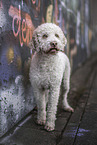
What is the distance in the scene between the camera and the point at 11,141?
2.96 meters

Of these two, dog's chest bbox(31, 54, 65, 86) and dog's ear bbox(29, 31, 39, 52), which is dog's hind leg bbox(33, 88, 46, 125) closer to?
dog's chest bbox(31, 54, 65, 86)

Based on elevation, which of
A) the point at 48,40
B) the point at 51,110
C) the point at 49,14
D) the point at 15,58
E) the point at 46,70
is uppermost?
the point at 49,14

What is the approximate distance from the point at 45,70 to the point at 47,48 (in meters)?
0.43

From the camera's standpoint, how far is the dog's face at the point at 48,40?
2955 mm

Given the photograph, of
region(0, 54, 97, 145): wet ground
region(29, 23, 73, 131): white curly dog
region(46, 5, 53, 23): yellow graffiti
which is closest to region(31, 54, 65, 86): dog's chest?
region(29, 23, 73, 131): white curly dog

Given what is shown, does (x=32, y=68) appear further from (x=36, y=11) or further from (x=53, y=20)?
(x=53, y=20)

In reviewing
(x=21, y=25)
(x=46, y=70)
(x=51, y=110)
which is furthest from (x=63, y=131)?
(x=21, y=25)

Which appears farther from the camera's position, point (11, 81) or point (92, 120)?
point (92, 120)

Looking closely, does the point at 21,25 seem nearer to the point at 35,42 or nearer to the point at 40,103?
the point at 35,42

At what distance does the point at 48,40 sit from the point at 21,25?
0.86 metres

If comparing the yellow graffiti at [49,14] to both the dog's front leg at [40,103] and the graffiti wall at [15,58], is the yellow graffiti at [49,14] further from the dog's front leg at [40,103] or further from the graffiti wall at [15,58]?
the dog's front leg at [40,103]

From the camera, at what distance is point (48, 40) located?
297cm

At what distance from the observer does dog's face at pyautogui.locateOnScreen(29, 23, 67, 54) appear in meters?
2.96

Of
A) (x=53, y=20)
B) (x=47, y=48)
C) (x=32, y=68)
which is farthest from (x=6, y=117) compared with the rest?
(x=53, y=20)
